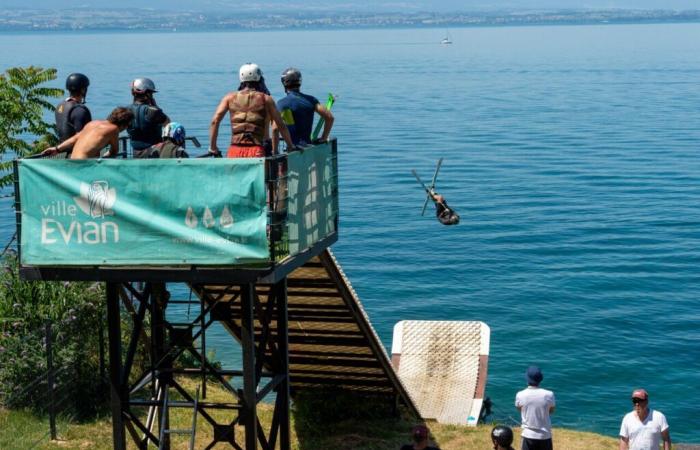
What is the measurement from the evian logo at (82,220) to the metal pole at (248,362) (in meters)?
1.98

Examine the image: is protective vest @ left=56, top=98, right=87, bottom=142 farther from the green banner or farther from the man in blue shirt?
the green banner

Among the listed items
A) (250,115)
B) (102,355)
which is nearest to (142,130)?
(250,115)

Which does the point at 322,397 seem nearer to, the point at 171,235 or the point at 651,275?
the point at 171,235

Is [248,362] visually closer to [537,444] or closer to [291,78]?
[291,78]

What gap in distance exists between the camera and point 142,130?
48.7 feet

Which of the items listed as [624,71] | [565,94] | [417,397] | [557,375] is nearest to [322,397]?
[417,397]

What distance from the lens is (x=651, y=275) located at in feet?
148

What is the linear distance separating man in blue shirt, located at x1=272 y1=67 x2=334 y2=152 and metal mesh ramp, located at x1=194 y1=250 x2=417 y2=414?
75.0 inches

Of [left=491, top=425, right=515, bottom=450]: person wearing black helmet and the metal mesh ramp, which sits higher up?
[left=491, top=425, right=515, bottom=450]: person wearing black helmet

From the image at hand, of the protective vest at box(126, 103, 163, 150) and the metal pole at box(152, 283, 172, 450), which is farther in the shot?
the metal pole at box(152, 283, 172, 450)

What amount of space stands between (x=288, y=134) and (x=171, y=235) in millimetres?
2047

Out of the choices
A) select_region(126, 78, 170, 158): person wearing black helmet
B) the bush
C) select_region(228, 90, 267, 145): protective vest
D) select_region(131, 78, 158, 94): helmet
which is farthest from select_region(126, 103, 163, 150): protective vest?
the bush

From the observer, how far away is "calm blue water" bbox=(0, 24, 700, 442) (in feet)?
115

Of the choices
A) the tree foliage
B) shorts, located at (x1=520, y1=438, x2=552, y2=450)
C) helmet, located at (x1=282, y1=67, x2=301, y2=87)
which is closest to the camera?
shorts, located at (x1=520, y1=438, x2=552, y2=450)
